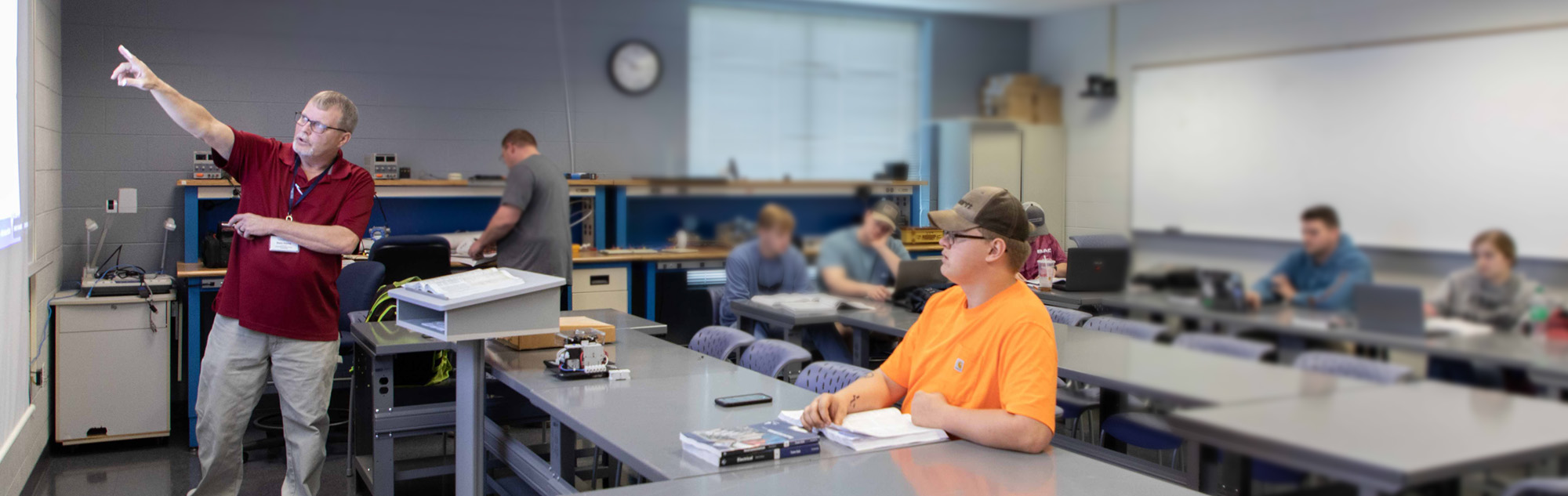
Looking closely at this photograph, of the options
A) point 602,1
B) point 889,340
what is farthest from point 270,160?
point 602,1

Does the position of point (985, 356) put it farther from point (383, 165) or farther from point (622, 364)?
point (383, 165)

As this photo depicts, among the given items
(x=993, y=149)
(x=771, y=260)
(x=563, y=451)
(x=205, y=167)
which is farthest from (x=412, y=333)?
(x=993, y=149)

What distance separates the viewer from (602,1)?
0.87 meters

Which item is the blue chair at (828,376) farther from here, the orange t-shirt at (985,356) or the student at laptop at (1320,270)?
the student at laptop at (1320,270)

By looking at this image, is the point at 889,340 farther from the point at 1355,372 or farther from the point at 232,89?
the point at 1355,372

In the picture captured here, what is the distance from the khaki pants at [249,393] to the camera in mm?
2703

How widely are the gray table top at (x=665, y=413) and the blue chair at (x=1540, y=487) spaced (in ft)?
4.00

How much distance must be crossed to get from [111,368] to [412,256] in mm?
1336

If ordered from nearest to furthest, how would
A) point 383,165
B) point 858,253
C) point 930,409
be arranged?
point 858,253 < point 930,409 < point 383,165

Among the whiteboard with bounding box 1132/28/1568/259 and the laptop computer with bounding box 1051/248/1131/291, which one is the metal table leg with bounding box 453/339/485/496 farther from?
the whiteboard with bounding box 1132/28/1568/259

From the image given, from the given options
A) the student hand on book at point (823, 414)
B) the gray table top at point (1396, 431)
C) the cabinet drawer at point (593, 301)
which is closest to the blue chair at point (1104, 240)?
the gray table top at point (1396, 431)

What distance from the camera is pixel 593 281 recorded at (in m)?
4.00

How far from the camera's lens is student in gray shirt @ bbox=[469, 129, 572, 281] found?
217cm

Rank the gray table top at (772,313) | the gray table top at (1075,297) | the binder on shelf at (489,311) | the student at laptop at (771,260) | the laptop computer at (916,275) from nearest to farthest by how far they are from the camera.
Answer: the gray table top at (1075,297) < the student at laptop at (771,260) < the laptop computer at (916,275) < the gray table top at (772,313) < the binder on shelf at (489,311)
